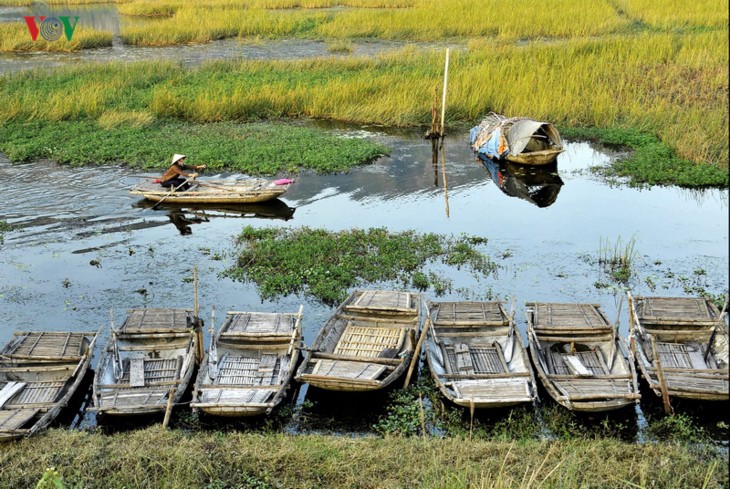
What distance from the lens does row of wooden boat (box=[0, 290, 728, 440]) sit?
8.32 metres

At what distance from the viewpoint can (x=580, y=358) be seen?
9445 millimetres

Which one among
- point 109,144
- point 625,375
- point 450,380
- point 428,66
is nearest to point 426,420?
point 450,380

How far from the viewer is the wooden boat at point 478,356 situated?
838 cm

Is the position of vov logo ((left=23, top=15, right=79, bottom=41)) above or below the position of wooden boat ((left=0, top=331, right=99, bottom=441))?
below

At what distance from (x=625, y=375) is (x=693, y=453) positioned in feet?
3.85

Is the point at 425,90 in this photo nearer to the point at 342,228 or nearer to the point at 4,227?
the point at 342,228

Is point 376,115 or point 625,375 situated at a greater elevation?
point 625,375

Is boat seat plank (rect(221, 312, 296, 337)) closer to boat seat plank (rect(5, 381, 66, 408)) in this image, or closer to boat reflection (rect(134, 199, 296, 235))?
boat seat plank (rect(5, 381, 66, 408))

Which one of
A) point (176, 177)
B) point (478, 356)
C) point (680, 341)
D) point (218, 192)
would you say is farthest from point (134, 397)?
point (176, 177)

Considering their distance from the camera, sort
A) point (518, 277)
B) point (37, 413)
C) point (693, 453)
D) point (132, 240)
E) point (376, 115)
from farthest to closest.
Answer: point (376, 115) → point (132, 240) → point (518, 277) → point (37, 413) → point (693, 453)

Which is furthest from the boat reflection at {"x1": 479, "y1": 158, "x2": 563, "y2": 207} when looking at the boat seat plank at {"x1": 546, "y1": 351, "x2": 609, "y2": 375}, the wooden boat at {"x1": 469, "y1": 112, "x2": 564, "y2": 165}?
the boat seat plank at {"x1": 546, "y1": 351, "x2": 609, "y2": 375}

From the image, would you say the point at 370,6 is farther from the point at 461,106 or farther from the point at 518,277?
the point at 518,277

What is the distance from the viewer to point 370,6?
38000mm

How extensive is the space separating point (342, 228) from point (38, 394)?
23.0ft
